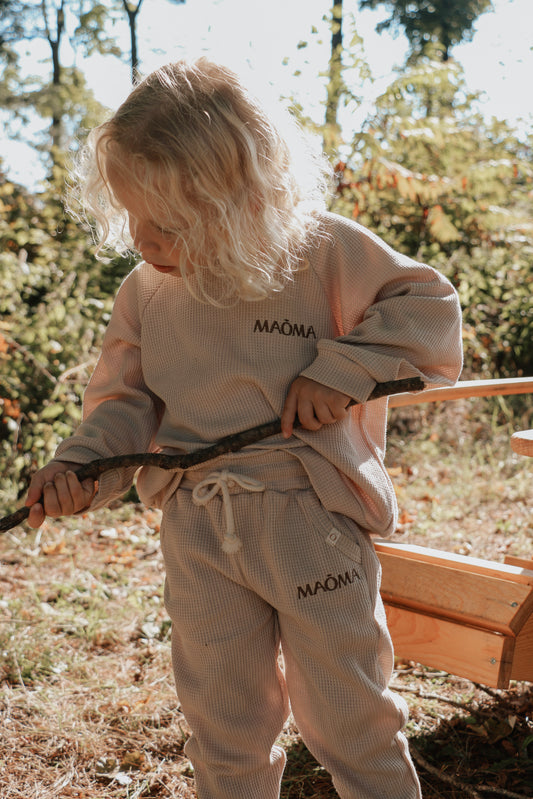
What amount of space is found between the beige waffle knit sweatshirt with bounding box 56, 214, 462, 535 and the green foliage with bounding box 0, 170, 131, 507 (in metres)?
2.63

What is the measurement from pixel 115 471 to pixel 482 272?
201 inches

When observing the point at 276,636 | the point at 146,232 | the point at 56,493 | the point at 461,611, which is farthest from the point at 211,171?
the point at 461,611

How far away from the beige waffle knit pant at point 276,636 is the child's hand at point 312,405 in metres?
0.09

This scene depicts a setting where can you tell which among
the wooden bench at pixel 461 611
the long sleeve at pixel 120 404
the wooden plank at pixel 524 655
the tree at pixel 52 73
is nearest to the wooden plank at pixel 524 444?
the wooden bench at pixel 461 611

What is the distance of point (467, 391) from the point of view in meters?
2.08

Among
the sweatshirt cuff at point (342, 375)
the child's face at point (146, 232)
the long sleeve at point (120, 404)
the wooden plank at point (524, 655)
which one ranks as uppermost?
the child's face at point (146, 232)

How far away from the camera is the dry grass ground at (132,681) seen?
2.03 metres

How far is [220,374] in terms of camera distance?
140cm

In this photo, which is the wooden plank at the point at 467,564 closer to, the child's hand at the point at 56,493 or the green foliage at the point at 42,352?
the child's hand at the point at 56,493

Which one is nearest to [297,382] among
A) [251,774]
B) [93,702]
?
[251,774]

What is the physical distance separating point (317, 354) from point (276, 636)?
56 cm

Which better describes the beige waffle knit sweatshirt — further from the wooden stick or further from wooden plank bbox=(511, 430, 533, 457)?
wooden plank bbox=(511, 430, 533, 457)

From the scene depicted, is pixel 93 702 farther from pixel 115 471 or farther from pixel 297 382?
pixel 297 382

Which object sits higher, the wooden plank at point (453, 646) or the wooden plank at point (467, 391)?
the wooden plank at point (467, 391)
